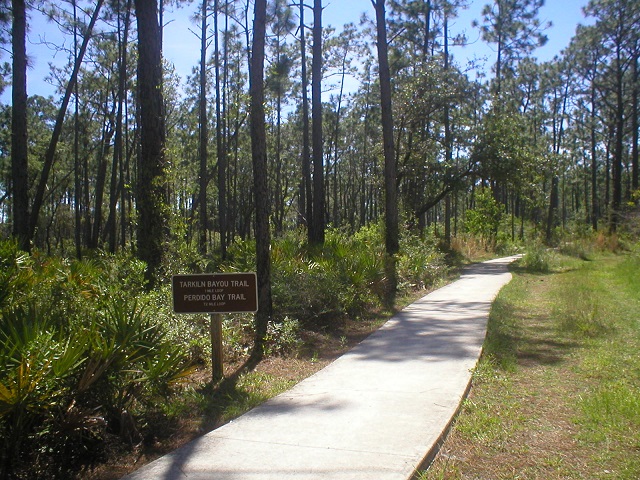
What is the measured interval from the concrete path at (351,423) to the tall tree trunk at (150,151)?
447 centimetres

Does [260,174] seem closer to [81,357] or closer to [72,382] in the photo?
[81,357]

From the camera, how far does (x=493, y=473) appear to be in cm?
459

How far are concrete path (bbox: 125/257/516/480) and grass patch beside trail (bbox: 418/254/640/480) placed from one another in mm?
251

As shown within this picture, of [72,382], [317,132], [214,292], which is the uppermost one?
[317,132]

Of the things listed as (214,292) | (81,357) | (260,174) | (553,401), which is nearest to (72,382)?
(81,357)

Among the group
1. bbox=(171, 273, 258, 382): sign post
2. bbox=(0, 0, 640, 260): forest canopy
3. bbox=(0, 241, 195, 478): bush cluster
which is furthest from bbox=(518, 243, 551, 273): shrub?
bbox=(0, 241, 195, 478): bush cluster

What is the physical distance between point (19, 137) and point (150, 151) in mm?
8458

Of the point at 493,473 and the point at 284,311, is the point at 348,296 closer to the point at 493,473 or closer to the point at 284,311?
the point at 284,311

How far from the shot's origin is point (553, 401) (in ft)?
21.0

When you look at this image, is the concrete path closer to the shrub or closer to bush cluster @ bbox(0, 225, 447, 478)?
bush cluster @ bbox(0, 225, 447, 478)

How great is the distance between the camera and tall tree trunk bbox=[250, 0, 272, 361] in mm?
9984

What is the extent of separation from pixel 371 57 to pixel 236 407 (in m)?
34.1

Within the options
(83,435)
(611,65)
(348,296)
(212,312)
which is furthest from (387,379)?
(611,65)

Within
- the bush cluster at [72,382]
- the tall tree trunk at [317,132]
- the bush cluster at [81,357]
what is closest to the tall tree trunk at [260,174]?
the bush cluster at [81,357]
